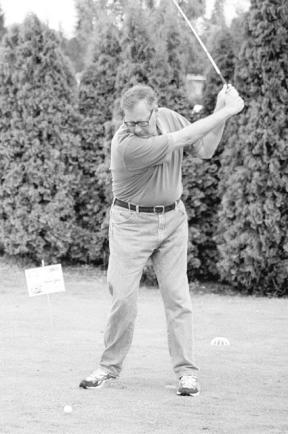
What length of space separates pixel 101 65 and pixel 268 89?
2987 millimetres

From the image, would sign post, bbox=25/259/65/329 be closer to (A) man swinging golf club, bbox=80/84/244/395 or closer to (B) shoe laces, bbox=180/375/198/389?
(A) man swinging golf club, bbox=80/84/244/395

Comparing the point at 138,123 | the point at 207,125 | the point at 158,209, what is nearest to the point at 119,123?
the point at 158,209

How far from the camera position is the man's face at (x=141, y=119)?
5246mm

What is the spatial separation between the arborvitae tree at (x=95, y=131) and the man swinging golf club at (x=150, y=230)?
20.4 ft

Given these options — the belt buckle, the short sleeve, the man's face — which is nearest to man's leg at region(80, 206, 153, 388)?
the belt buckle

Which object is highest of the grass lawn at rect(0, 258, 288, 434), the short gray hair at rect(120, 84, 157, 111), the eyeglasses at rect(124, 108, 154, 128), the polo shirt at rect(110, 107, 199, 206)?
the short gray hair at rect(120, 84, 157, 111)

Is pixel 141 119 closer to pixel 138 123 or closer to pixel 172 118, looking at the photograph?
pixel 138 123

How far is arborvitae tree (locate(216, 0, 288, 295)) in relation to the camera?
32.3ft

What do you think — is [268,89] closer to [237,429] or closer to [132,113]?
[132,113]

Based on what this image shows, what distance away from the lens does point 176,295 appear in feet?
17.9

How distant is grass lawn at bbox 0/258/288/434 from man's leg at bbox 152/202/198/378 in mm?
236

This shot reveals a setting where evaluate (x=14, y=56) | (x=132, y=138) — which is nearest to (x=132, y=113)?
(x=132, y=138)

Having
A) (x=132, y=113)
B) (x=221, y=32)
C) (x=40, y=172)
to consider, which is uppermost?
(x=221, y=32)

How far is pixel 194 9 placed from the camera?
75.8 feet
